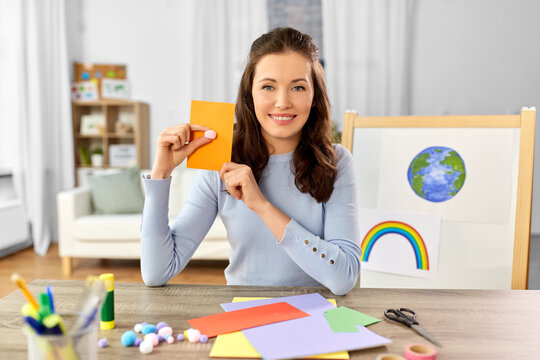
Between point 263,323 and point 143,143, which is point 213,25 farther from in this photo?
point 263,323

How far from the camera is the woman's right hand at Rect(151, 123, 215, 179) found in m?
1.06

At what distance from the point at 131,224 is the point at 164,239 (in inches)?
92.9

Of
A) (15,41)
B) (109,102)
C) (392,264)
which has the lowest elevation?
(392,264)

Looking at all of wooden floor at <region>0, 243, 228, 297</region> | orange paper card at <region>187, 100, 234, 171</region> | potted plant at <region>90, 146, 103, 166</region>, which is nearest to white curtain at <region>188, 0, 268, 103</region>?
potted plant at <region>90, 146, 103, 166</region>

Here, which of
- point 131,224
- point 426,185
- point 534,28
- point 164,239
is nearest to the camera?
point 164,239

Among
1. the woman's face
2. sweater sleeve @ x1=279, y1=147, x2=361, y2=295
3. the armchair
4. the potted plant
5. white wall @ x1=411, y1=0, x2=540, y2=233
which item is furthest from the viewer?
the potted plant

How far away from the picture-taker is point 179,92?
14.8ft

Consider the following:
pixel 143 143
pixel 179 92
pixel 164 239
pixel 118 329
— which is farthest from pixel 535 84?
pixel 118 329

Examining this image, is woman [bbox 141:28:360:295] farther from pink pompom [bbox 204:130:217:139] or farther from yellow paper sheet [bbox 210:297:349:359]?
yellow paper sheet [bbox 210:297:349:359]

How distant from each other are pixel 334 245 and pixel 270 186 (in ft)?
0.88

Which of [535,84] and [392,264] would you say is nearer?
[392,264]

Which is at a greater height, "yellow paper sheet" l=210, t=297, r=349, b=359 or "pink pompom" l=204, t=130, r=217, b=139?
"pink pompom" l=204, t=130, r=217, b=139

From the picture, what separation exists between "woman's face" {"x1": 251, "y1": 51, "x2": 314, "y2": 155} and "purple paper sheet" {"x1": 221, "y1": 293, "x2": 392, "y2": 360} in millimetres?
509

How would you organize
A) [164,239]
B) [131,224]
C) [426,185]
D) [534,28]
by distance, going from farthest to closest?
[534,28], [131,224], [426,185], [164,239]
